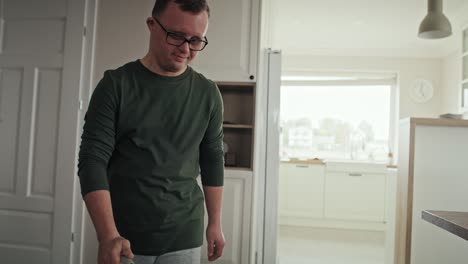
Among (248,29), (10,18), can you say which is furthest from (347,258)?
(10,18)

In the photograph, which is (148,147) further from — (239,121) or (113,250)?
(239,121)

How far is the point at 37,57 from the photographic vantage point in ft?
8.21

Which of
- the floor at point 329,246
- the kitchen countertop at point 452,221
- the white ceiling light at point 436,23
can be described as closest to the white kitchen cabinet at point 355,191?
the floor at point 329,246

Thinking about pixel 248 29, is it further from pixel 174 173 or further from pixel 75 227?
pixel 174 173

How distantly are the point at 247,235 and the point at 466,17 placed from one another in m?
3.62

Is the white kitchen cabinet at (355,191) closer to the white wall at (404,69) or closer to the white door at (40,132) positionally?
the white wall at (404,69)

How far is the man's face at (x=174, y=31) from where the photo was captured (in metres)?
0.85

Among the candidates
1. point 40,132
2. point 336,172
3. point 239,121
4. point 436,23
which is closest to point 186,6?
point 40,132

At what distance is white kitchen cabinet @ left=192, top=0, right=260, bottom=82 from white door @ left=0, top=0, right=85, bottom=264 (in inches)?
31.9

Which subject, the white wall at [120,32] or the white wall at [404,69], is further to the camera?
the white wall at [404,69]

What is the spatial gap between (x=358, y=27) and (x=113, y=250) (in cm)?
479

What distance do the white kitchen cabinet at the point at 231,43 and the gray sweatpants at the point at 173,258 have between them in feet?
5.52

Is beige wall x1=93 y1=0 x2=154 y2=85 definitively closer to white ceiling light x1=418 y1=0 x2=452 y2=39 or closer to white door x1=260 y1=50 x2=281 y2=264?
white door x1=260 y1=50 x2=281 y2=264

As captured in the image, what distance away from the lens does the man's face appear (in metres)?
0.85
